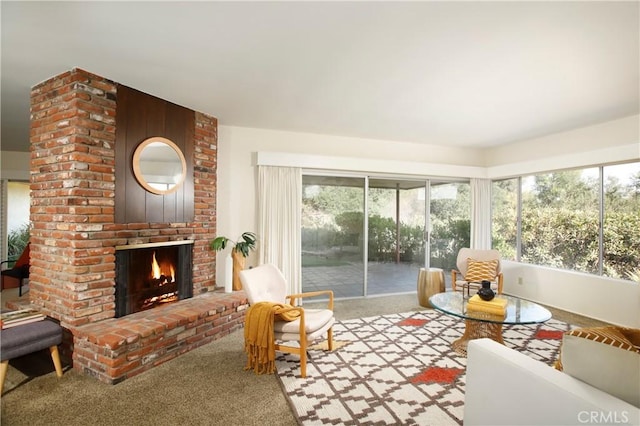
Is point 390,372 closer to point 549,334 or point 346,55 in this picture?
point 549,334

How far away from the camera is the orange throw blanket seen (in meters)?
2.80

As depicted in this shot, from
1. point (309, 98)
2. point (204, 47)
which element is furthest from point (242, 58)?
point (309, 98)

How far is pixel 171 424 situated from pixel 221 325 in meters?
1.52

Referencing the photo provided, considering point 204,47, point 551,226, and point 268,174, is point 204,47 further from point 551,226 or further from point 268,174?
point 551,226

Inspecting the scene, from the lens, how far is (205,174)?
4.20 metres

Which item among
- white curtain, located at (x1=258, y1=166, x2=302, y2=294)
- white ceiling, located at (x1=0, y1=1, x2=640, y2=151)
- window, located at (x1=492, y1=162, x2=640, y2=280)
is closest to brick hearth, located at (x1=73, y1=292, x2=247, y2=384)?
white curtain, located at (x1=258, y1=166, x2=302, y2=294)

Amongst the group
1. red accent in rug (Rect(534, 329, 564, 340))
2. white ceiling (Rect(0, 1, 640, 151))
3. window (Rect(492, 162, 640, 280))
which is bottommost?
red accent in rug (Rect(534, 329, 564, 340))

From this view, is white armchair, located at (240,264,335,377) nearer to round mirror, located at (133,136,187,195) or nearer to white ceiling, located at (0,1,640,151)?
round mirror, located at (133,136,187,195)

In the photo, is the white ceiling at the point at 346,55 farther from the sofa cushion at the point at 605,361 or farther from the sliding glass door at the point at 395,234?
the sofa cushion at the point at 605,361

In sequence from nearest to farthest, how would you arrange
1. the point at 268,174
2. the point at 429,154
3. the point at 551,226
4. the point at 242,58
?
the point at 242,58 → the point at 268,174 → the point at 551,226 → the point at 429,154

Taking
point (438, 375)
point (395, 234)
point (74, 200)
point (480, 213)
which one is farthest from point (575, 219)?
point (74, 200)

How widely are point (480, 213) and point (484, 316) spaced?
3587 millimetres

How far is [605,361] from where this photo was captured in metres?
1.36

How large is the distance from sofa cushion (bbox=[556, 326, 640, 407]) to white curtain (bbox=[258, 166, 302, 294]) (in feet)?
12.3
